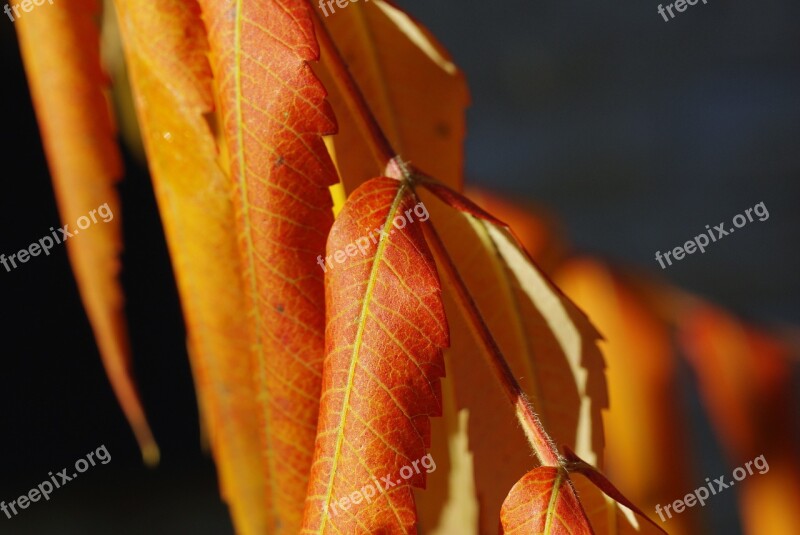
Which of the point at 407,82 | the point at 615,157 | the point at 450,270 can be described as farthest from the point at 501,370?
the point at 615,157

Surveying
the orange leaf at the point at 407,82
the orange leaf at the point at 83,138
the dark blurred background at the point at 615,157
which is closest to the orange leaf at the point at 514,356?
the orange leaf at the point at 407,82

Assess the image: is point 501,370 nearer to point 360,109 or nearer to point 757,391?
point 360,109

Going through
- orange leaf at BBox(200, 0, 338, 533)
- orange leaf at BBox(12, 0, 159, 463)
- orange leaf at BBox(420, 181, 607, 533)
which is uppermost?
orange leaf at BBox(12, 0, 159, 463)

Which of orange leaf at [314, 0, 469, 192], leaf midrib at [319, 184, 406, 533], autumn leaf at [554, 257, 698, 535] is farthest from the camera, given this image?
autumn leaf at [554, 257, 698, 535]

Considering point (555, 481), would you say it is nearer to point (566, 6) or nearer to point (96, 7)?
point (96, 7)

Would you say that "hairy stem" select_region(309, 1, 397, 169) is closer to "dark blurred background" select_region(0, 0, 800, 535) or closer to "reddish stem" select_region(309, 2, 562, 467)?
"reddish stem" select_region(309, 2, 562, 467)

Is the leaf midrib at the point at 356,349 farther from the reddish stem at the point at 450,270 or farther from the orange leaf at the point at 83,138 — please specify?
the orange leaf at the point at 83,138

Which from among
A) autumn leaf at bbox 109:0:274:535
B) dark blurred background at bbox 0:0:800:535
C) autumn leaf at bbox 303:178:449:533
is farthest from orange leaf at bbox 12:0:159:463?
dark blurred background at bbox 0:0:800:535

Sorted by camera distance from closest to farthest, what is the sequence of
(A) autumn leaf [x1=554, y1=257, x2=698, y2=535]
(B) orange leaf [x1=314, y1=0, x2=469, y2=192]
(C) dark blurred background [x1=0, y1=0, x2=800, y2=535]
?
(B) orange leaf [x1=314, y1=0, x2=469, y2=192] < (A) autumn leaf [x1=554, y1=257, x2=698, y2=535] < (C) dark blurred background [x1=0, y1=0, x2=800, y2=535]
